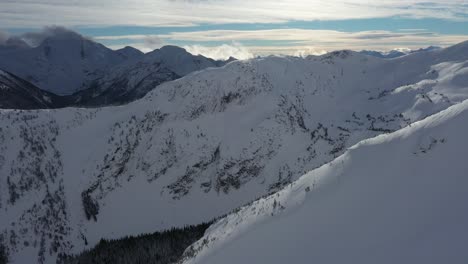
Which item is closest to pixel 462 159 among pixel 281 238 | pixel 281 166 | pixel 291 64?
pixel 281 238

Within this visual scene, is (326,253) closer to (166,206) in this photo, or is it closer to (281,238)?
(281,238)

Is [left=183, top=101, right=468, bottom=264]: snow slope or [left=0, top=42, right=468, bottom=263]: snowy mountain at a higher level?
[left=183, top=101, right=468, bottom=264]: snow slope

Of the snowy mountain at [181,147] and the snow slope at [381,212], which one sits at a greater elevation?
the snow slope at [381,212]

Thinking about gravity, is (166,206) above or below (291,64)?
below

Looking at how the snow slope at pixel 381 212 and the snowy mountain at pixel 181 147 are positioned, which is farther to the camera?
the snowy mountain at pixel 181 147

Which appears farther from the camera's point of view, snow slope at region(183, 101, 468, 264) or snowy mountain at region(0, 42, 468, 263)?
snowy mountain at region(0, 42, 468, 263)
